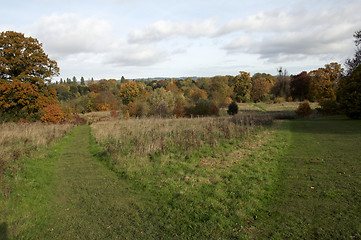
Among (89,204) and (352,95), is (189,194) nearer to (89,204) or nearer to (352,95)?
(89,204)

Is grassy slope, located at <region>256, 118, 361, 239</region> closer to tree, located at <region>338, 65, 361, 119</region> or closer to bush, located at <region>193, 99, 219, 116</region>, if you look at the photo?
tree, located at <region>338, 65, 361, 119</region>

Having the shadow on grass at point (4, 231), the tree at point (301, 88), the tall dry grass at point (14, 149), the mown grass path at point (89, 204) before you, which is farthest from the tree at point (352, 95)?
the tree at point (301, 88)

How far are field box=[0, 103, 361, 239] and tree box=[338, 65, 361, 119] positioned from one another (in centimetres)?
1518

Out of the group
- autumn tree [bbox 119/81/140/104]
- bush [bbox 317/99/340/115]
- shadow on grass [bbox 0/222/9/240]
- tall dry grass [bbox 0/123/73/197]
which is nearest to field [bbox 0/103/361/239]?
shadow on grass [bbox 0/222/9/240]

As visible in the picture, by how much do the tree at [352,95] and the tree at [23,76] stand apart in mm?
31617

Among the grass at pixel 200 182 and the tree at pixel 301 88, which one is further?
the tree at pixel 301 88

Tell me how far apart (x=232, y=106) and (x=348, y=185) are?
31.3 metres

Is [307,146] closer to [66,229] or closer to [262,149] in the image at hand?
[262,149]

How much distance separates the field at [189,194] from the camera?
4.78 metres

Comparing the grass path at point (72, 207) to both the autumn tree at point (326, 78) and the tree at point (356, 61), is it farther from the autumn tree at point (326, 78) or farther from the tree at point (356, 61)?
the autumn tree at point (326, 78)

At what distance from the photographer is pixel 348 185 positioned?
630cm

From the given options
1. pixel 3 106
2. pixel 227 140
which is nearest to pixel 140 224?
pixel 227 140

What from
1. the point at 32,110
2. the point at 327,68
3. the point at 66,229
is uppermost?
the point at 327,68

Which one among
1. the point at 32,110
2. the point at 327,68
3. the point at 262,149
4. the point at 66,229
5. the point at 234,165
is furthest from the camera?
the point at 327,68
